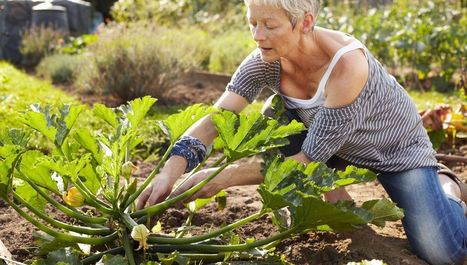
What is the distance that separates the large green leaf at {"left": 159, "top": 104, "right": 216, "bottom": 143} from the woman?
0.16m

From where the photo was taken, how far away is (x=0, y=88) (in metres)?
5.92

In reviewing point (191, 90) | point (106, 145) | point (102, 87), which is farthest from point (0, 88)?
point (106, 145)

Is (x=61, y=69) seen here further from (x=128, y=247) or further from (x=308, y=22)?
(x=128, y=247)

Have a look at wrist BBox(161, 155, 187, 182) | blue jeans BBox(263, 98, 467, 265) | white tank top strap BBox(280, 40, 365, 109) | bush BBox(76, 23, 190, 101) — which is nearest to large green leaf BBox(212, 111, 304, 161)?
wrist BBox(161, 155, 187, 182)

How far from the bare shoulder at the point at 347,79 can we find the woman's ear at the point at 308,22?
16 centimetres

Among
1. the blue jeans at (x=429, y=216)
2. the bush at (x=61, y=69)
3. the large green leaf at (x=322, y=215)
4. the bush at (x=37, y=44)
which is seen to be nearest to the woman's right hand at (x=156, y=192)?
the large green leaf at (x=322, y=215)

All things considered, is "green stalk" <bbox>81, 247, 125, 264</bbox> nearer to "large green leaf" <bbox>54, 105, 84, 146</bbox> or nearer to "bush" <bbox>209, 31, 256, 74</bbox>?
"large green leaf" <bbox>54, 105, 84, 146</bbox>

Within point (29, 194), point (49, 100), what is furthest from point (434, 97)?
point (29, 194)

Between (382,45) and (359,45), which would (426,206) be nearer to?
(359,45)

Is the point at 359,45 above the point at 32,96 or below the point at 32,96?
above

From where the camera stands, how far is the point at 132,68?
21.8 ft

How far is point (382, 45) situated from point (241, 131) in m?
5.85

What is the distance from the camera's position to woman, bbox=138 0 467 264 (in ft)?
8.62

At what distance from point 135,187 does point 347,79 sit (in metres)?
0.90
